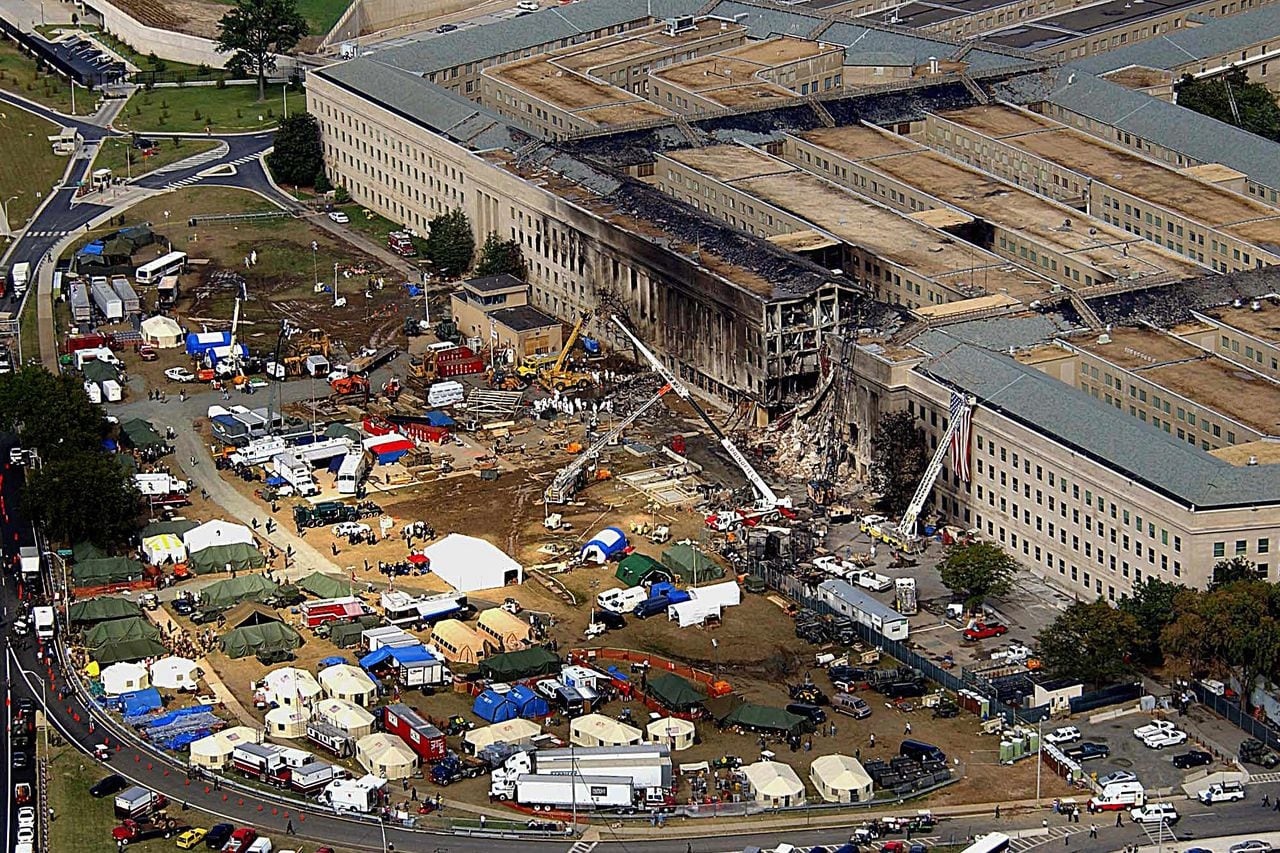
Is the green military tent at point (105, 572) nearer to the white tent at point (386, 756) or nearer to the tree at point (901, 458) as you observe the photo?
the white tent at point (386, 756)

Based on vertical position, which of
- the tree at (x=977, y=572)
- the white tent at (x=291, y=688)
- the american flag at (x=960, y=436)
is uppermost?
the american flag at (x=960, y=436)

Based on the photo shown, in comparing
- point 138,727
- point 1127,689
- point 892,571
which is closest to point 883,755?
point 1127,689

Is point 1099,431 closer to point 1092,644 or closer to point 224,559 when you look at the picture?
point 1092,644

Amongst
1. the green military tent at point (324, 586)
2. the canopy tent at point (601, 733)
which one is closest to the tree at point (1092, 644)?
the canopy tent at point (601, 733)

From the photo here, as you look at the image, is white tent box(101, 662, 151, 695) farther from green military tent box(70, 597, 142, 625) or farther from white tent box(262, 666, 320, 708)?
green military tent box(70, 597, 142, 625)

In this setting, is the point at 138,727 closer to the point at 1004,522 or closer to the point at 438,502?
the point at 438,502

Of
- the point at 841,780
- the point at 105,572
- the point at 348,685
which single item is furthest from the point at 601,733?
the point at 105,572
